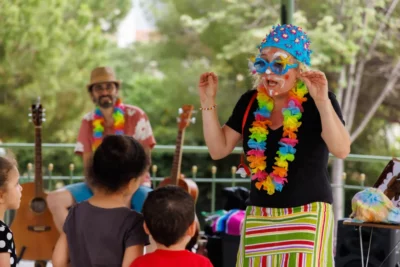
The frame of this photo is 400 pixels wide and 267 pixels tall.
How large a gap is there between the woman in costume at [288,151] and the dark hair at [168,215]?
0.47 metres

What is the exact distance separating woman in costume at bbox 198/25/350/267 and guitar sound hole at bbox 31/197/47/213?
2.29 meters

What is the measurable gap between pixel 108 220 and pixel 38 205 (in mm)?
2493

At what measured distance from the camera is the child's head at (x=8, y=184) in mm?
2844

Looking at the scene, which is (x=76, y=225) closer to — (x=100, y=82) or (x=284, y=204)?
(x=284, y=204)

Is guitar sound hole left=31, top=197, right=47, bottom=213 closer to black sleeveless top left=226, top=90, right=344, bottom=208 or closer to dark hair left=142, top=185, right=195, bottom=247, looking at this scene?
black sleeveless top left=226, top=90, right=344, bottom=208

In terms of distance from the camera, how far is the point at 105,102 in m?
4.97

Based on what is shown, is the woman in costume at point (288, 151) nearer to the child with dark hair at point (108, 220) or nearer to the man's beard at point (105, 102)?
the child with dark hair at point (108, 220)

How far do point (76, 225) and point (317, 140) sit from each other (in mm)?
914

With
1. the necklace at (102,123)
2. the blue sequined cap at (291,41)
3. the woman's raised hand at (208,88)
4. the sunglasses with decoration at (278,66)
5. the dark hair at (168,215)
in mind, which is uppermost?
the blue sequined cap at (291,41)

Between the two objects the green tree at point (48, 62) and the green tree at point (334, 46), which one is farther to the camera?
the green tree at point (48, 62)

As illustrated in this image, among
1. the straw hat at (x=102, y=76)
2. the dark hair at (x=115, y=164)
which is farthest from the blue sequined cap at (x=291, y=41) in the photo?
the straw hat at (x=102, y=76)

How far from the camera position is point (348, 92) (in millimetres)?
11977

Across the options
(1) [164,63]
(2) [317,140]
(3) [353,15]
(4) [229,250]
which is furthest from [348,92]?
(2) [317,140]

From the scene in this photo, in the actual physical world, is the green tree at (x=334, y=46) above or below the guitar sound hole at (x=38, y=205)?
above
